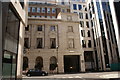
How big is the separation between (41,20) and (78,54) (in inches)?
512

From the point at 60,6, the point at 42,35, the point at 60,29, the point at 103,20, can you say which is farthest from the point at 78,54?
the point at 60,6

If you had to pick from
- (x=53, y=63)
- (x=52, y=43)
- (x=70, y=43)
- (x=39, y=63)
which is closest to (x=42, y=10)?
(x=52, y=43)

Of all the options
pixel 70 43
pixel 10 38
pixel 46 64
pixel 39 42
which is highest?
pixel 39 42

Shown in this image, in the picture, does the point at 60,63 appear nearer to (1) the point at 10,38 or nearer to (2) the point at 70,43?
(2) the point at 70,43

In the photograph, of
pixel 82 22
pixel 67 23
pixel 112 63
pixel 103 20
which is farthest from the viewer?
pixel 82 22

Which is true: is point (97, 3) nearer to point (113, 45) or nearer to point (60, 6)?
point (60, 6)

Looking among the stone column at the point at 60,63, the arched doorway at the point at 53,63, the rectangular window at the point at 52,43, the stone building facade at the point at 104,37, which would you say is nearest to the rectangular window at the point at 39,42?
the rectangular window at the point at 52,43

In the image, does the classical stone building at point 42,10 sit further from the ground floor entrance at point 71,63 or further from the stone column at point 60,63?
the stone column at point 60,63

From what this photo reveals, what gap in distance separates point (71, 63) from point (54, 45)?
7.16 m

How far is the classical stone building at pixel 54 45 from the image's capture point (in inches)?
1086

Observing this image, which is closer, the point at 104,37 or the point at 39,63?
the point at 39,63

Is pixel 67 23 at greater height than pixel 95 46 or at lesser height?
greater

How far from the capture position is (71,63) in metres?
31.5

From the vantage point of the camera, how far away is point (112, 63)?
3484 centimetres
